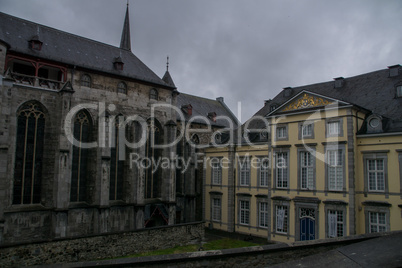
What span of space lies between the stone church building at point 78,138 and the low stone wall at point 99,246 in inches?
173

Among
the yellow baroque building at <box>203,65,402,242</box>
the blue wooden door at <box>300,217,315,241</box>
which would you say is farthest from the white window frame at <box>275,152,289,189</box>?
the blue wooden door at <box>300,217,315,241</box>

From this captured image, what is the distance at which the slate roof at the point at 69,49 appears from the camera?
21.9 meters

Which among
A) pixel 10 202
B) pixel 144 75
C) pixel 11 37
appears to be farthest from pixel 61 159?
pixel 144 75

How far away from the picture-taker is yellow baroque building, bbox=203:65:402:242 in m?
19.6

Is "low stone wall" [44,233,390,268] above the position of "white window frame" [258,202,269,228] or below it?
above

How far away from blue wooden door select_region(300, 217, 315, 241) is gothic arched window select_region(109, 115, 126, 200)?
13.6 meters

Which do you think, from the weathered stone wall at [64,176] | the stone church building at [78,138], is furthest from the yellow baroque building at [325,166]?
the weathered stone wall at [64,176]

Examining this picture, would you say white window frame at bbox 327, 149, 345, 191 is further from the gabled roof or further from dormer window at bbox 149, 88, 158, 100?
dormer window at bbox 149, 88, 158, 100

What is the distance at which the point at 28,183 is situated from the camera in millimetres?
20703

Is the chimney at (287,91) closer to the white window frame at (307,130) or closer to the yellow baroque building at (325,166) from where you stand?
the yellow baroque building at (325,166)

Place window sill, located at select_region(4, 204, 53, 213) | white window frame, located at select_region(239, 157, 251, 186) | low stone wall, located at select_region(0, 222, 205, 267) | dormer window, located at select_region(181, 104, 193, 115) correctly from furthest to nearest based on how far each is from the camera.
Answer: dormer window, located at select_region(181, 104, 193, 115)
white window frame, located at select_region(239, 157, 251, 186)
window sill, located at select_region(4, 204, 53, 213)
low stone wall, located at select_region(0, 222, 205, 267)

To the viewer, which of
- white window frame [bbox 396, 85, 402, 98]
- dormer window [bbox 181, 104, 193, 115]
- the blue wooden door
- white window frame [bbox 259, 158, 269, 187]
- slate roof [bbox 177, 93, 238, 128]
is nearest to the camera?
the blue wooden door

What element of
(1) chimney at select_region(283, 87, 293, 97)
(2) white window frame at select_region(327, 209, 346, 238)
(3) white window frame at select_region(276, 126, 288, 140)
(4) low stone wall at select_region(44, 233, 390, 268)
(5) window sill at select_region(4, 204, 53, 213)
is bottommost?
(2) white window frame at select_region(327, 209, 346, 238)

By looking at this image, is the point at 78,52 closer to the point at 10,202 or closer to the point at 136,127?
the point at 136,127
